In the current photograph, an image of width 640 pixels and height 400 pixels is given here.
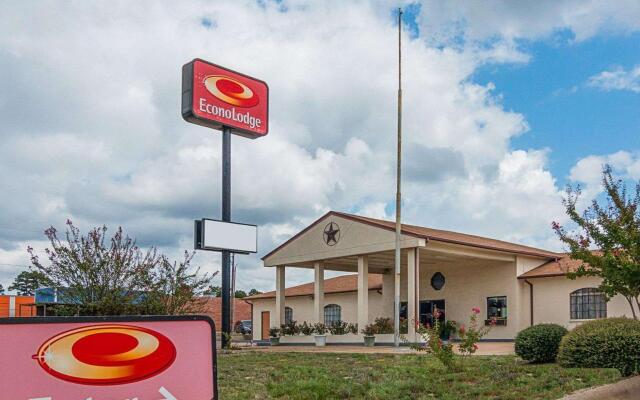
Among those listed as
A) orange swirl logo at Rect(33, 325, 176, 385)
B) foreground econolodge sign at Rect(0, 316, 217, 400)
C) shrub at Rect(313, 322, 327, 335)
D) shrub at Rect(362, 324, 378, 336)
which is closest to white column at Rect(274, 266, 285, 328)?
shrub at Rect(313, 322, 327, 335)

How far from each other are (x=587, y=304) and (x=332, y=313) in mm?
14283

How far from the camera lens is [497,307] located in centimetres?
3056

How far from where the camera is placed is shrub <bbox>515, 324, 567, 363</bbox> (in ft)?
44.6

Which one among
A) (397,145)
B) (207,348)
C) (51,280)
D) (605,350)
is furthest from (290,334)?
(207,348)

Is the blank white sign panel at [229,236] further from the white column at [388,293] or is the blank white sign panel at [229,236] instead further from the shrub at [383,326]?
the white column at [388,293]

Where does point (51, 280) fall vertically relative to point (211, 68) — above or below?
below

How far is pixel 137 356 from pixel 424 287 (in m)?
30.5

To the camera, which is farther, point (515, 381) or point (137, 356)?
point (515, 381)

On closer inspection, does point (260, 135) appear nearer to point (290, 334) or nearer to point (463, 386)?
point (290, 334)

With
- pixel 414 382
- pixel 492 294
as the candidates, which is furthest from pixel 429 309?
pixel 414 382

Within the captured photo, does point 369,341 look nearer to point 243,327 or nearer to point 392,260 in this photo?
point 392,260

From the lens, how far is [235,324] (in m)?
53.2

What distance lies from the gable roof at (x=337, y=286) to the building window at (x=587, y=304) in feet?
35.3

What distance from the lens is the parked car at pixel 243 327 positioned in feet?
160
